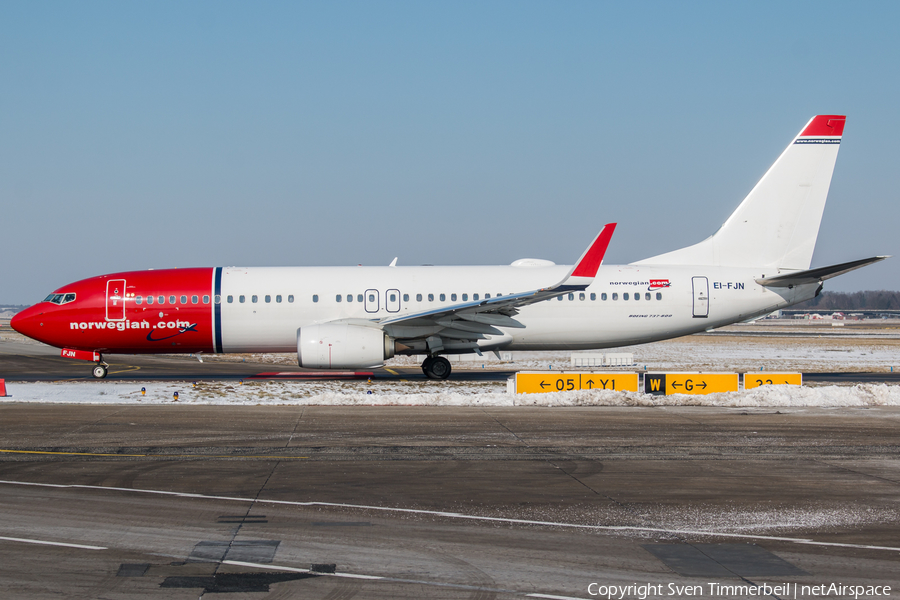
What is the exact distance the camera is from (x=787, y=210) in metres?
25.9

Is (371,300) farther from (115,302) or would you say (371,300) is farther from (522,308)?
(115,302)

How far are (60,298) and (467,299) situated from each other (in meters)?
13.8

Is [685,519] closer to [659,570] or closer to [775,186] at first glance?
[659,570]

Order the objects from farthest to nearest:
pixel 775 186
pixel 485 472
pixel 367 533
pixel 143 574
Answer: pixel 775 186, pixel 485 472, pixel 367 533, pixel 143 574

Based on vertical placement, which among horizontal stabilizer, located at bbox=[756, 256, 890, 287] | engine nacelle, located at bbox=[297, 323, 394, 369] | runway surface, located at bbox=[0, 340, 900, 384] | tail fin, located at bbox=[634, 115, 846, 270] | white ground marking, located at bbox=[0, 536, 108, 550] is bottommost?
runway surface, located at bbox=[0, 340, 900, 384]

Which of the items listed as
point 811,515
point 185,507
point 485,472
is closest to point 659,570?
point 811,515

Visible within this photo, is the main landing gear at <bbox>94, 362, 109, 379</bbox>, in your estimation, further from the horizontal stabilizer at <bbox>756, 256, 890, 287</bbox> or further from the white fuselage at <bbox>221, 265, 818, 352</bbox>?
the horizontal stabilizer at <bbox>756, 256, 890, 287</bbox>

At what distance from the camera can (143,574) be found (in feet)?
21.9

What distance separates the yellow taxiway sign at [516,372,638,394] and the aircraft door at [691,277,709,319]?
225 inches

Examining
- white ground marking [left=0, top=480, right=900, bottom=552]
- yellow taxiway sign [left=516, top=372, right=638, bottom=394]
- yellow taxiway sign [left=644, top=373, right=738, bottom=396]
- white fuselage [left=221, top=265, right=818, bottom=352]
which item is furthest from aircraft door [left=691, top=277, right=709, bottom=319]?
white ground marking [left=0, top=480, right=900, bottom=552]

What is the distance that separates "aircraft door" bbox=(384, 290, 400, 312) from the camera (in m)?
24.9

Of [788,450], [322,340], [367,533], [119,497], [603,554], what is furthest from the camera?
[322,340]

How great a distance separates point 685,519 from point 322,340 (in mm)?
15646

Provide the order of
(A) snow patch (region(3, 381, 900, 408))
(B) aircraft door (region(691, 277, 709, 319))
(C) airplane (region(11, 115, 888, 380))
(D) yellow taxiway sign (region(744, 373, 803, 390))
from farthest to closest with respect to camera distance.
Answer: (B) aircraft door (region(691, 277, 709, 319)) → (C) airplane (region(11, 115, 888, 380)) → (D) yellow taxiway sign (region(744, 373, 803, 390)) → (A) snow patch (region(3, 381, 900, 408))
